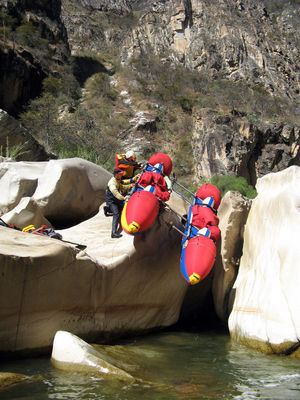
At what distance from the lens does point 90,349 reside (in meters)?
3.51

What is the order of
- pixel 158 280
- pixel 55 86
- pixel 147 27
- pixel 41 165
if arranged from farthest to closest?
1. pixel 147 27
2. pixel 55 86
3. pixel 41 165
4. pixel 158 280

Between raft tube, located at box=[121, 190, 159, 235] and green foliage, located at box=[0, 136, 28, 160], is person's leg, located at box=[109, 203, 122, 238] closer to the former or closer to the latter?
raft tube, located at box=[121, 190, 159, 235]

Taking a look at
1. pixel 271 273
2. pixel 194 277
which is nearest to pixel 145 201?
pixel 194 277

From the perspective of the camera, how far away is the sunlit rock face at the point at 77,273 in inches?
147

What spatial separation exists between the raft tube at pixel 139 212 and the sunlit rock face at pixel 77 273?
245 mm

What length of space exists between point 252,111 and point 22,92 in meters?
20.0

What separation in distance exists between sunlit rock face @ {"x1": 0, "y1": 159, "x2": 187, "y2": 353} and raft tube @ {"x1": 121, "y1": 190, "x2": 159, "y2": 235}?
245 millimetres

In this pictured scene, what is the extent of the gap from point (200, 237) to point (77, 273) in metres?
1.60

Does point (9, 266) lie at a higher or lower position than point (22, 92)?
lower

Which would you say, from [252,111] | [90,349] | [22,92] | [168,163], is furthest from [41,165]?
[252,111]

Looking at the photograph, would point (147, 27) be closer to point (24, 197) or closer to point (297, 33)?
point (297, 33)

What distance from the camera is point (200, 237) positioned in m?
4.93

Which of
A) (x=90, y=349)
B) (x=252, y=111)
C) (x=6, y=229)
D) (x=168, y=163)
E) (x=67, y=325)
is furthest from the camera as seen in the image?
(x=252, y=111)

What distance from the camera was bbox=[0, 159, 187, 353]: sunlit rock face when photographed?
3729mm
